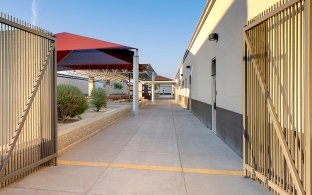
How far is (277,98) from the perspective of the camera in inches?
155

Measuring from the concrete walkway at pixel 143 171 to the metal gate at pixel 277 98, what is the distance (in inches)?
21.8

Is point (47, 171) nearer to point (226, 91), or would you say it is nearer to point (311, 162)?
point (311, 162)

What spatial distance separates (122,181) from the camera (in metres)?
4.41

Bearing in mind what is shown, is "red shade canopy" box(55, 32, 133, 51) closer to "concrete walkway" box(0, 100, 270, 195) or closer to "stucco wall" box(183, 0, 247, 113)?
"stucco wall" box(183, 0, 247, 113)

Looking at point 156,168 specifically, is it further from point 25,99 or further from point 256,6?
point 256,6

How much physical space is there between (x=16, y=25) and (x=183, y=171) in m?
4.05

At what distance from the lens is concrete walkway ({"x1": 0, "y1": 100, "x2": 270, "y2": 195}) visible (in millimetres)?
4074

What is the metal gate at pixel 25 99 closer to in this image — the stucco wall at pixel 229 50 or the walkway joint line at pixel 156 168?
the walkway joint line at pixel 156 168

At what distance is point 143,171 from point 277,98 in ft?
9.21

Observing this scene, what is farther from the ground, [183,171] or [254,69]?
[254,69]

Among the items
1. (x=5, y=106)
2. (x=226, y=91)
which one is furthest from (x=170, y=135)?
(x=5, y=106)

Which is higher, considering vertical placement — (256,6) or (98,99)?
(256,6)

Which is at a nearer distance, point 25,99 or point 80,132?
point 25,99

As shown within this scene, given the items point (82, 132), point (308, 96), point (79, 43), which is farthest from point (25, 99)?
point (79, 43)
